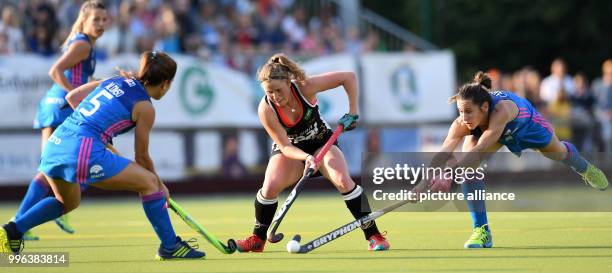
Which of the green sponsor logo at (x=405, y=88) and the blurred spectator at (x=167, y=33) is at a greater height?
the blurred spectator at (x=167, y=33)

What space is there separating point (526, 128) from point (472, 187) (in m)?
0.58

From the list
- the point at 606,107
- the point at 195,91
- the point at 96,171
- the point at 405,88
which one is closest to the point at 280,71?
the point at 96,171

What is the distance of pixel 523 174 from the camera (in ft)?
51.8

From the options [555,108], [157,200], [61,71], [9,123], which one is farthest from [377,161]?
[157,200]

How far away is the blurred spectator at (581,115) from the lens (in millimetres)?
16016

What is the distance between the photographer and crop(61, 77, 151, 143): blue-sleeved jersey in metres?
6.25

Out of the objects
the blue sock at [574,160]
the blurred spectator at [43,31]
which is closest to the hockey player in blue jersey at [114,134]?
the blue sock at [574,160]

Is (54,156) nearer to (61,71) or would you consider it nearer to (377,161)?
(61,71)

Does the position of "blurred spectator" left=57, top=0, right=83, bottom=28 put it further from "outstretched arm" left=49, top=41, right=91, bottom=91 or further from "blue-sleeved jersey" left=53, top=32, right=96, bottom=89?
"outstretched arm" left=49, top=41, right=91, bottom=91

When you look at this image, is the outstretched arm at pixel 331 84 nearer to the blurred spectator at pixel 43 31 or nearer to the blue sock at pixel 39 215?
the blue sock at pixel 39 215

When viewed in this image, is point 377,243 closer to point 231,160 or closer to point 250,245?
point 250,245

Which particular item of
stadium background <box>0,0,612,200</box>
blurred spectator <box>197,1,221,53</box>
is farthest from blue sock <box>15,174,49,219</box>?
blurred spectator <box>197,1,221,53</box>

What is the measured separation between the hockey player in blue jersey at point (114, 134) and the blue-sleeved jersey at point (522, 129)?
2.16 m

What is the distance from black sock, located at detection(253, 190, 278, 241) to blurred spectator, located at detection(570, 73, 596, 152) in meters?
9.54
